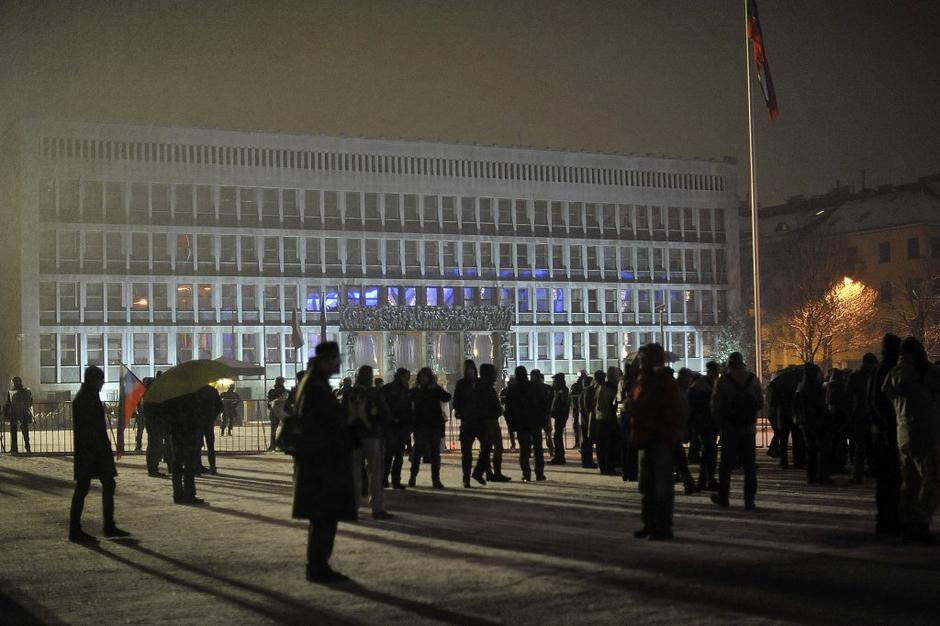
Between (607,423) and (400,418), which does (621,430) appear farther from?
(400,418)

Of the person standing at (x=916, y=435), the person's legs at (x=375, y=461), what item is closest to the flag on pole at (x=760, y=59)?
the person's legs at (x=375, y=461)

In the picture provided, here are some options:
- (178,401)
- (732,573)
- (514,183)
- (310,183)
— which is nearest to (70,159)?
(310,183)

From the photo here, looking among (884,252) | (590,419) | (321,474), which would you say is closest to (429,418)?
(590,419)

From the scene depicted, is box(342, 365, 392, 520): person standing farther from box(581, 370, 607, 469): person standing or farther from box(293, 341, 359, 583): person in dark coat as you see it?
box(581, 370, 607, 469): person standing

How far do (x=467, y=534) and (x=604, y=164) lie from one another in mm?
75630

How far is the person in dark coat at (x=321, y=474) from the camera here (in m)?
10.5

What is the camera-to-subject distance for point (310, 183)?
261 ft

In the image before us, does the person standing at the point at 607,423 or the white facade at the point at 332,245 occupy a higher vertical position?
the white facade at the point at 332,245

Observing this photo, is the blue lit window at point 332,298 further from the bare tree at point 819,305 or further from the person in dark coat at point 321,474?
the person in dark coat at point 321,474

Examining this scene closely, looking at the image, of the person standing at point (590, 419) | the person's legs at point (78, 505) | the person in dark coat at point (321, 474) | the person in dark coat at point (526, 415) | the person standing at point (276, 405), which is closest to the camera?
the person in dark coat at point (321, 474)

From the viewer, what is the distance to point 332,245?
80.2 meters

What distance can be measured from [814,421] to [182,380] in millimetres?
8847

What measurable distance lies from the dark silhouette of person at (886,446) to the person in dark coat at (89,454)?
7.58 meters

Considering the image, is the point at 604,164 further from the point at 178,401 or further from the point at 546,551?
the point at 546,551
